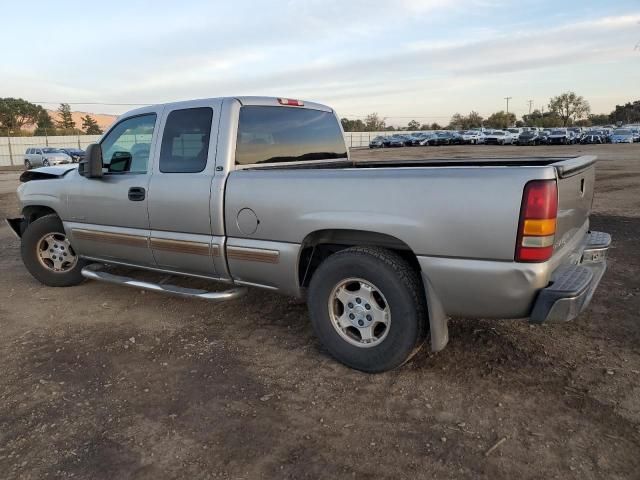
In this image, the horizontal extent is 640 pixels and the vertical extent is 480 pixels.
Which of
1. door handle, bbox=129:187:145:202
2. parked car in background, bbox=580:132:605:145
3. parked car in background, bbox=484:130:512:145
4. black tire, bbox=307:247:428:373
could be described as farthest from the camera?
parked car in background, bbox=484:130:512:145

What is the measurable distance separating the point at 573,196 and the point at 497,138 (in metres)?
53.3

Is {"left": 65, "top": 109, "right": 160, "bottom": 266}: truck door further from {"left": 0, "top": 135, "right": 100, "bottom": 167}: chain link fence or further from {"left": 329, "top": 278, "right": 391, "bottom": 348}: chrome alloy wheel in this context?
{"left": 0, "top": 135, "right": 100, "bottom": 167}: chain link fence

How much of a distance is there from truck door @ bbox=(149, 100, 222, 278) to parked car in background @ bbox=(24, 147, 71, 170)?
1216 inches

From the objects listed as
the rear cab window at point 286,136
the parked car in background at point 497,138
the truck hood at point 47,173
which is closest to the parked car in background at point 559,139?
the parked car in background at point 497,138

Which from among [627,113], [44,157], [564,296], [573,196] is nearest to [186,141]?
[573,196]

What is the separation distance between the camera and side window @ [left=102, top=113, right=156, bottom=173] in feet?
15.1

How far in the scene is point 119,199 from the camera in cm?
466

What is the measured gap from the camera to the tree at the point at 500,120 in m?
104

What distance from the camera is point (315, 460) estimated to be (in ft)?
8.66

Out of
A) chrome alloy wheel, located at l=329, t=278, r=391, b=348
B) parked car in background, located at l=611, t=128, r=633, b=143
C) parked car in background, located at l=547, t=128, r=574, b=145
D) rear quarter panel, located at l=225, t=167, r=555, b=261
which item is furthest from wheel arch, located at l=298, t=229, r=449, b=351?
parked car in background, located at l=611, t=128, r=633, b=143

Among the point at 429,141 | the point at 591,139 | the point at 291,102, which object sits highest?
the point at 429,141

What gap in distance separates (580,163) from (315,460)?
2.56 metres

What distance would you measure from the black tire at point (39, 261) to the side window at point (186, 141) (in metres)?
2.02

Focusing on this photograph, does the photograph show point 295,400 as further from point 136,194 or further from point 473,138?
point 473,138
